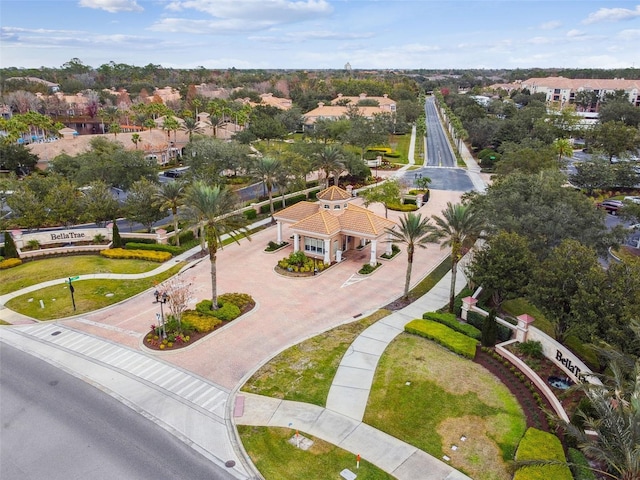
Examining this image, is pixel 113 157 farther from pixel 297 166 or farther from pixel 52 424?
pixel 52 424

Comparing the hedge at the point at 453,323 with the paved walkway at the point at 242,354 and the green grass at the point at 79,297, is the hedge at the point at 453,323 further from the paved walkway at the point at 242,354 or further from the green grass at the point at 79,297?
the green grass at the point at 79,297

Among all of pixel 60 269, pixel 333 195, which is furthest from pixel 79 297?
pixel 333 195

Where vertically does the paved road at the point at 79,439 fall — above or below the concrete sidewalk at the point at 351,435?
below

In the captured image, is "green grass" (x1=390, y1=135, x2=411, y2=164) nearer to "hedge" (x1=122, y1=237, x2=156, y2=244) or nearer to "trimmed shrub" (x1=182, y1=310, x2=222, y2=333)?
"hedge" (x1=122, y1=237, x2=156, y2=244)

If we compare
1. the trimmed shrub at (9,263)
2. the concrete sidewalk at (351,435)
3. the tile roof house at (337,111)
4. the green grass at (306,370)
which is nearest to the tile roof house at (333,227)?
the green grass at (306,370)

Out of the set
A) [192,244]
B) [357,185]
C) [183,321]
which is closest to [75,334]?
[183,321]

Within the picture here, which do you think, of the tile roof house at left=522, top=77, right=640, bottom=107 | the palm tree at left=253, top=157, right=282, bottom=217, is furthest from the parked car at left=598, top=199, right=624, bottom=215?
the tile roof house at left=522, top=77, right=640, bottom=107
